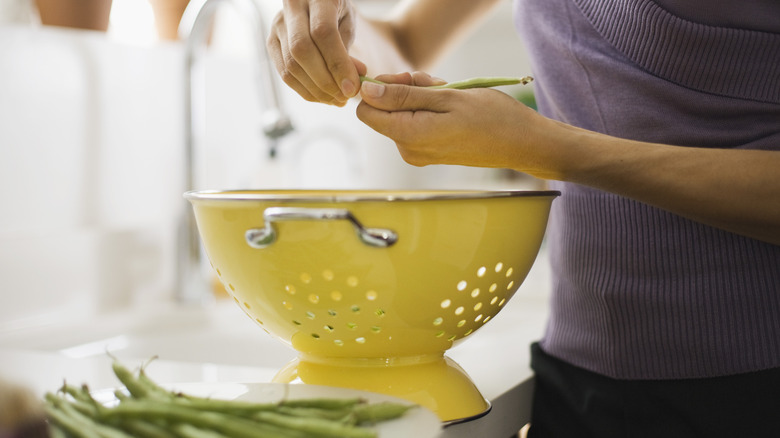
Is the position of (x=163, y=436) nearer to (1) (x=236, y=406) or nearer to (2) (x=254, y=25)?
(1) (x=236, y=406)

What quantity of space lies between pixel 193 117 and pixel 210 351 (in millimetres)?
432

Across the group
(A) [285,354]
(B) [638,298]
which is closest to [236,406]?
(B) [638,298]

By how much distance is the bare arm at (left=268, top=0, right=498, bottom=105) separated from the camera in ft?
2.31

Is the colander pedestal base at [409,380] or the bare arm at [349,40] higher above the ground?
the bare arm at [349,40]

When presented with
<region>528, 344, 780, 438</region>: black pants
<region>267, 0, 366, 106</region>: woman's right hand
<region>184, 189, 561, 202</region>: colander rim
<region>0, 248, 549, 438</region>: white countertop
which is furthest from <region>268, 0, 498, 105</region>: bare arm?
<region>528, 344, 780, 438</region>: black pants

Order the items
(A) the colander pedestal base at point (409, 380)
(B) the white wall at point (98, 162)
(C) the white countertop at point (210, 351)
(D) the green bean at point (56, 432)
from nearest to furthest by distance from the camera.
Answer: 1. (D) the green bean at point (56, 432)
2. (A) the colander pedestal base at point (409, 380)
3. (C) the white countertop at point (210, 351)
4. (B) the white wall at point (98, 162)

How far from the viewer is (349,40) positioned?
0.84 metres

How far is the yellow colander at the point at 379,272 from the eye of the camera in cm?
56

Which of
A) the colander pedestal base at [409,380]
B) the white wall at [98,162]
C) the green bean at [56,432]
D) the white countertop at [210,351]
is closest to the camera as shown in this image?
the green bean at [56,432]

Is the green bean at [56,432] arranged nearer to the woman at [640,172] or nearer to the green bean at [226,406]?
the green bean at [226,406]

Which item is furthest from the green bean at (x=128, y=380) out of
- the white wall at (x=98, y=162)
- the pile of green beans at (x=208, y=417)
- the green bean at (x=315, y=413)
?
the white wall at (x=98, y=162)

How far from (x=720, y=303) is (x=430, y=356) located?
32 cm

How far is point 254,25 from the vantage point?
1.32m

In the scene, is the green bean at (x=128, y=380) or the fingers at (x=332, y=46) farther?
the fingers at (x=332, y=46)
